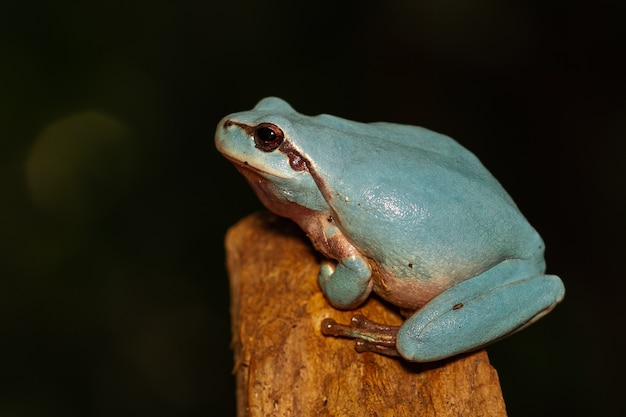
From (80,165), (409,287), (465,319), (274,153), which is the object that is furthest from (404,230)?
(80,165)

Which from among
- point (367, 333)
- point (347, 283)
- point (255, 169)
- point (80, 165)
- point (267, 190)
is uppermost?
point (255, 169)

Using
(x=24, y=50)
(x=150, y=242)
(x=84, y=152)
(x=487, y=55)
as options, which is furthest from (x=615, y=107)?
(x=24, y=50)

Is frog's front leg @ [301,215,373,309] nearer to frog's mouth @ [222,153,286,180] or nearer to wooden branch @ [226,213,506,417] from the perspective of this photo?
wooden branch @ [226,213,506,417]

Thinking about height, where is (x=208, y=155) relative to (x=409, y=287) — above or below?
below

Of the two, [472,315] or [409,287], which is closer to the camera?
[472,315]

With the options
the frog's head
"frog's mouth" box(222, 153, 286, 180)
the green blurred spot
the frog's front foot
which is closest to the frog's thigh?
the frog's front foot

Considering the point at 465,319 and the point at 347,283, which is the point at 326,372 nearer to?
the point at 347,283

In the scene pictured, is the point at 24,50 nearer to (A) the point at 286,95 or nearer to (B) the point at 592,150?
(A) the point at 286,95

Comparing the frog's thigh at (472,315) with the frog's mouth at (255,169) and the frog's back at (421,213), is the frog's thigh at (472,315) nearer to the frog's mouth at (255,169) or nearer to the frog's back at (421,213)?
the frog's back at (421,213)
